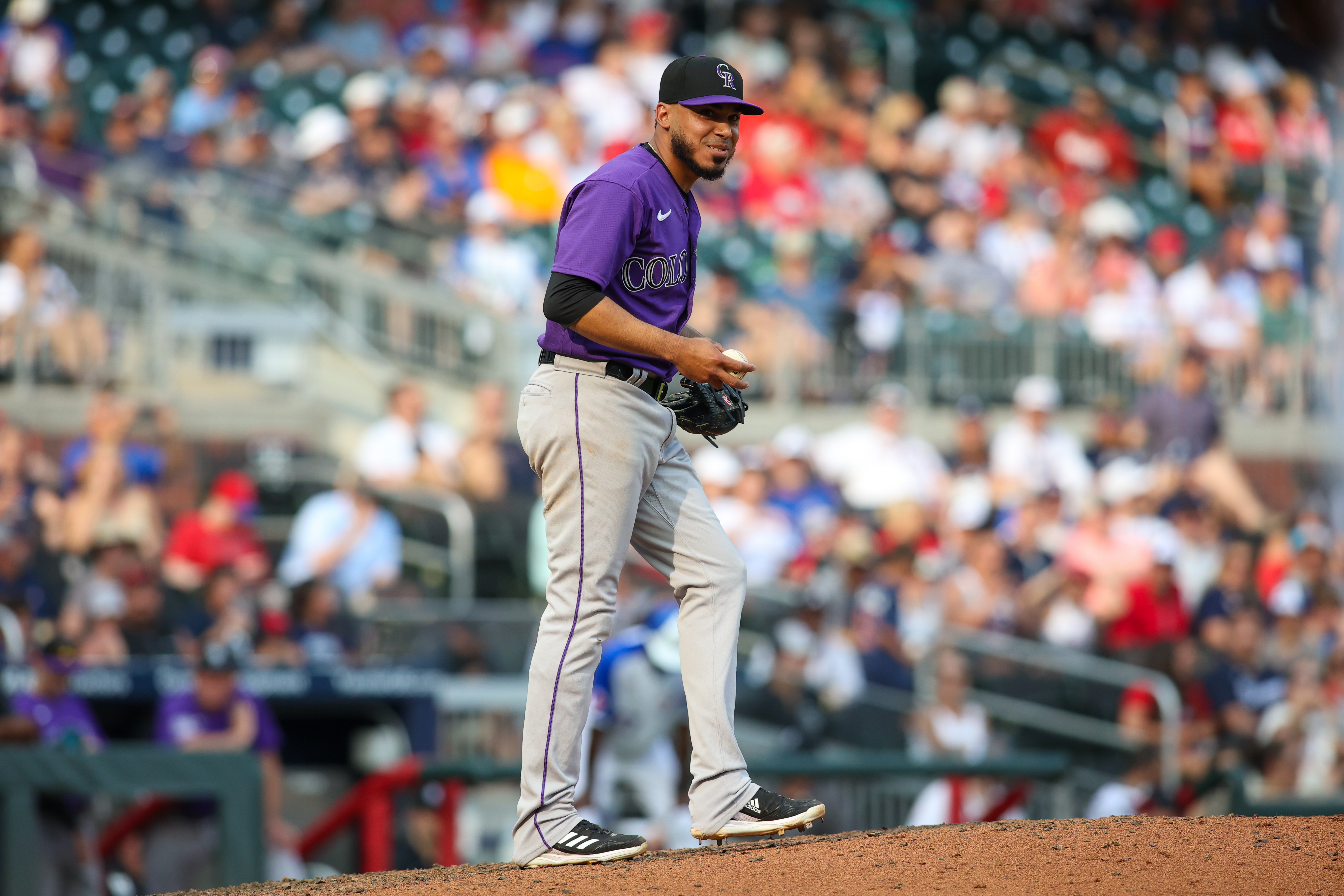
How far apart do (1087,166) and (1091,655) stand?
18.5 ft

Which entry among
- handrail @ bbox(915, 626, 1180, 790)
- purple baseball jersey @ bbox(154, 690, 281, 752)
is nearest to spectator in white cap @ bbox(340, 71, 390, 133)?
purple baseball jersey @ bbox(154, 690, 281, 752)

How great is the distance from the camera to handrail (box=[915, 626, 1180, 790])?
342 inches

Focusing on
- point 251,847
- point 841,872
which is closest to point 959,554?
point 251,847

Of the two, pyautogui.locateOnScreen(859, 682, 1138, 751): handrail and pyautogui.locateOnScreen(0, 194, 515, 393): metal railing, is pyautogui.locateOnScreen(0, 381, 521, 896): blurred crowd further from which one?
pyautogui.locateOnScreen(859, 682, 1138, 751): handrail

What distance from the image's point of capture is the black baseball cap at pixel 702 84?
3.53m

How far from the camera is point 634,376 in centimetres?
362

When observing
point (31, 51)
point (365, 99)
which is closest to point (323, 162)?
point (365, 99)

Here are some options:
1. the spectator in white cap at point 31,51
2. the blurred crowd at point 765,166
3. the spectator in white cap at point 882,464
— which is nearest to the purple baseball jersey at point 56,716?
the blurred crowd at point 765,166

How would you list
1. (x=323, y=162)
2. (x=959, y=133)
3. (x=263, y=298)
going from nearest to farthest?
(x=263, y=298)
(x=323, y=162)
(x=959, y=133)

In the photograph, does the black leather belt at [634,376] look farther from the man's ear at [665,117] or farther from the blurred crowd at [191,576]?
the blurred crowd at [191,576]

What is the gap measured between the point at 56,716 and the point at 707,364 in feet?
16.4

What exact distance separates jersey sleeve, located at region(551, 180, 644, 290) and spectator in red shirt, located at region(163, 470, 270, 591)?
5.68 metres

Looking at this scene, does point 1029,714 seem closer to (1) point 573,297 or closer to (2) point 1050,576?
(2) point 1050,576

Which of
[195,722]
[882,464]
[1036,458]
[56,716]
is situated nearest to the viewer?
[56,716]
